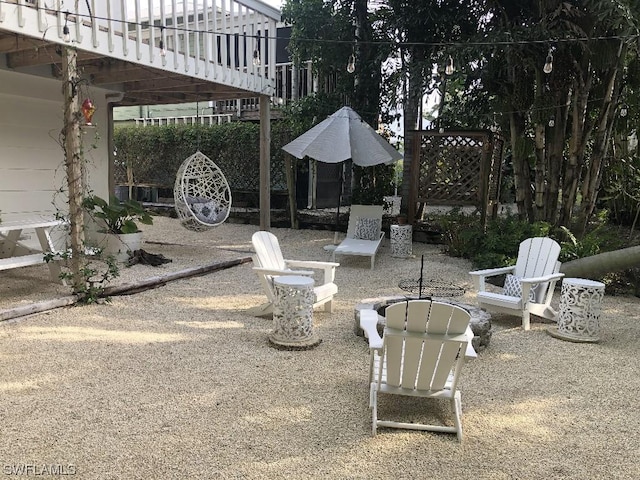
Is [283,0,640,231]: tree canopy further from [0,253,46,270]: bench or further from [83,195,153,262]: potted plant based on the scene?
[0,253,46,270]: bench

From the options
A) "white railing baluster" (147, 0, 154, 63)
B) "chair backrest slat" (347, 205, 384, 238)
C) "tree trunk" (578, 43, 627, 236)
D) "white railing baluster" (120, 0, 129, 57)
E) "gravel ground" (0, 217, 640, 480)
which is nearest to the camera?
"gravel ground" (0, 217, 640, 480)

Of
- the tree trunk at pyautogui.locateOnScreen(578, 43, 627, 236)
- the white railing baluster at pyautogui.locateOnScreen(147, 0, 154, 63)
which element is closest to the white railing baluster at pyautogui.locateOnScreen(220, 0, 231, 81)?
the white railing baluster at pyautogui.locateOnScreen(147, 0, 154, 63)

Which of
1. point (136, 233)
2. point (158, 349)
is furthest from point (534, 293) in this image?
point (136, 233)

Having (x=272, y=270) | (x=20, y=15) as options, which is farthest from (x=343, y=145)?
(x=20, y=15)

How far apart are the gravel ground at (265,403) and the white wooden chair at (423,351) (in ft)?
0.42

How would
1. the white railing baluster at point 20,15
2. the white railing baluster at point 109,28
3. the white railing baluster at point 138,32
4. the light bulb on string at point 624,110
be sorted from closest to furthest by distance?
the white railing baluster at point 20,15 < the white railing baluster at point 109,28 < the white railing baluster at point 138,32 < the light bulb on string at point 624,110

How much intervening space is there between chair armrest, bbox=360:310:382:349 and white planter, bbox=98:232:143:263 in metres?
4.41

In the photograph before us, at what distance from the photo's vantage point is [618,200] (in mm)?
8688

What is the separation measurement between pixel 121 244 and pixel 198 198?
146 cm

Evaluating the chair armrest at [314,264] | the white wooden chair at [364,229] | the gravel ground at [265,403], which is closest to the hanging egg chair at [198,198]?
the white wooden chair at [364,229]

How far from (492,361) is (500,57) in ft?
15.7

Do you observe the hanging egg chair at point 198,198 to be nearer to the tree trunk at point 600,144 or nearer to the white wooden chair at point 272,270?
the white wooden chair at point 272,270

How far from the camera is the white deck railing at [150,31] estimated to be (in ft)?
14.2

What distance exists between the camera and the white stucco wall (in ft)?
21.6
